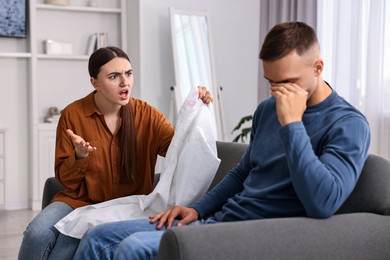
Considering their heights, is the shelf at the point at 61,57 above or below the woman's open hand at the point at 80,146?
above

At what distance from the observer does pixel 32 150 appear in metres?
5.34

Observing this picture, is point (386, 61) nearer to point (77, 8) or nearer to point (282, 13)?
point (282, 13)

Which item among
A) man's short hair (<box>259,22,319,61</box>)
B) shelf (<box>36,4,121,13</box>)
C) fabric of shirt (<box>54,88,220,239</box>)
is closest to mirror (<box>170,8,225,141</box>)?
shelf (<box>36,4,121,13</box>)

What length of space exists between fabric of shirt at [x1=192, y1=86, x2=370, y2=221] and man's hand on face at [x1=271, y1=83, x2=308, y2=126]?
24 mm

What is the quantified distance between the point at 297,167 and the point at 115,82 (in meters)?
1.19

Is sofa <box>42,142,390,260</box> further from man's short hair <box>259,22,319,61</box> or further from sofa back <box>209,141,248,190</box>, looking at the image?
sofa back <box>209,141,248,190</box>

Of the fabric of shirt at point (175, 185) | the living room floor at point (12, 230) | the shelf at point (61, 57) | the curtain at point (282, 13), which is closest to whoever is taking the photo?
the fabric of shirt at point (175, 185)

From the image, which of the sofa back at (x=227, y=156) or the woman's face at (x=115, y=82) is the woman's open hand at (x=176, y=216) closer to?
the sofa back at (x=227, y=156)

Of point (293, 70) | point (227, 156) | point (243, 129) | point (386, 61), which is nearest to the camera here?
point (293, 70)

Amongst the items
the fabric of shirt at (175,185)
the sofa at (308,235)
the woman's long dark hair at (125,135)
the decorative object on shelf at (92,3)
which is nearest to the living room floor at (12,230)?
the woman's long dark hair at (125,135)

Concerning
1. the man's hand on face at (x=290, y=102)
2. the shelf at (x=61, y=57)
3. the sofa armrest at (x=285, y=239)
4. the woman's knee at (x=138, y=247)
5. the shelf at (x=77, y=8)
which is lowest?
the woman's knee at (x=138, y=247)

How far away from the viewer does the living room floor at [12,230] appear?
3.85 meters

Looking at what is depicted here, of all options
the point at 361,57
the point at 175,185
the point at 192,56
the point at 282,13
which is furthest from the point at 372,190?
the point at 192,56

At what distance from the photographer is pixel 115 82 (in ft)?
8.55
